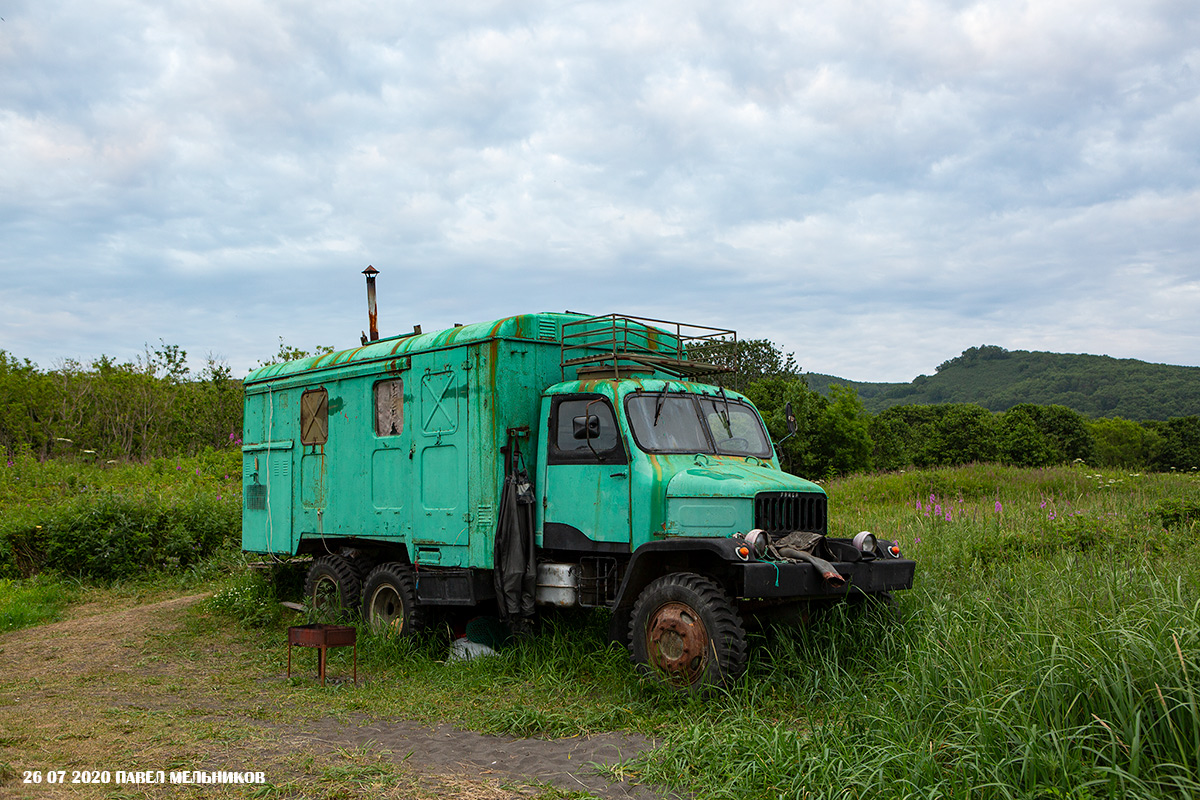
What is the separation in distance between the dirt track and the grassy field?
222 millimetres

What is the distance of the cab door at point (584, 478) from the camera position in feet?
24.8

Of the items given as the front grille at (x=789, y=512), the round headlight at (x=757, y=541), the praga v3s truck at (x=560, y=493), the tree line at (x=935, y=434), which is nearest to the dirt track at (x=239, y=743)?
the praga v3s truck at (x=560, y=493)

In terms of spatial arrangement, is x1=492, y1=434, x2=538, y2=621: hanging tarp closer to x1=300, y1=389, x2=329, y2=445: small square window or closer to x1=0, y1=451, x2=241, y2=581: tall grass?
x1=300, y1=389, x2=329, y2=445: small square window

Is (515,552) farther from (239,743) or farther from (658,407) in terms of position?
(239,743)

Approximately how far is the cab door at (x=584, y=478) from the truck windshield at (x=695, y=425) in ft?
0.78

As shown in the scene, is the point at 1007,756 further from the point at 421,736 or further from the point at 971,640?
the point at 421,736

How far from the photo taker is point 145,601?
12.7 meters

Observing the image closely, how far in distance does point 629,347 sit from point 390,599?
11.9ft

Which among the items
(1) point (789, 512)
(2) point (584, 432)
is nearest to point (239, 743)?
(2) point (584, 432)

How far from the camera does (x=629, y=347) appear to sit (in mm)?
8969

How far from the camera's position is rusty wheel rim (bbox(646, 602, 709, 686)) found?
652cm

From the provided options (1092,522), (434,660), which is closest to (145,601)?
(434,660)

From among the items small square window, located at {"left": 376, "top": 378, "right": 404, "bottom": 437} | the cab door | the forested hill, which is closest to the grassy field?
the cab door

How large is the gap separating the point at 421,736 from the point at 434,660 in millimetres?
2433
